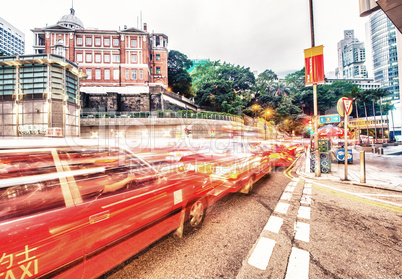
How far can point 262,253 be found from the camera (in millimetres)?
2654

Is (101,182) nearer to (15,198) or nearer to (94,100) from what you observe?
(15,198)

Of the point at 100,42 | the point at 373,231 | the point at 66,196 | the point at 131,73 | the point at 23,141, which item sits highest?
the point at 100,42

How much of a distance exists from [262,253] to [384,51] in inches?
6335

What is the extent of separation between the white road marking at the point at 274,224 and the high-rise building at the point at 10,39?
162m

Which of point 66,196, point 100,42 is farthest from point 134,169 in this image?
point 100,42

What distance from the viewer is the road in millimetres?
2312

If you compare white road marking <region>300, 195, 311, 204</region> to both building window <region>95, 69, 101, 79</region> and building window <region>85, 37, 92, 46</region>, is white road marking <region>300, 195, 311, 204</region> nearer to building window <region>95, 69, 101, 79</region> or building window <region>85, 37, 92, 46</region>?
building window <region>95, 69, 101, 79</region>

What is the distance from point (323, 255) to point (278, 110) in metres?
50.8

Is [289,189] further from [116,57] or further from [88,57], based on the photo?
[88,57]

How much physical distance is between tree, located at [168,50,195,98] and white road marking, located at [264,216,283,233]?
49066 mm

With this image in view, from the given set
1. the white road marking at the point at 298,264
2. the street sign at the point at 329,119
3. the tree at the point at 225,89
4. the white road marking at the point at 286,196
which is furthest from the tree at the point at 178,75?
the white road marking at the point at 298,264

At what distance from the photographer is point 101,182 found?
114 inches

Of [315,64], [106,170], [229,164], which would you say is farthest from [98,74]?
[229,164]

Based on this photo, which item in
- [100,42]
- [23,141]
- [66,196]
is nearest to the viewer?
[66,196]
